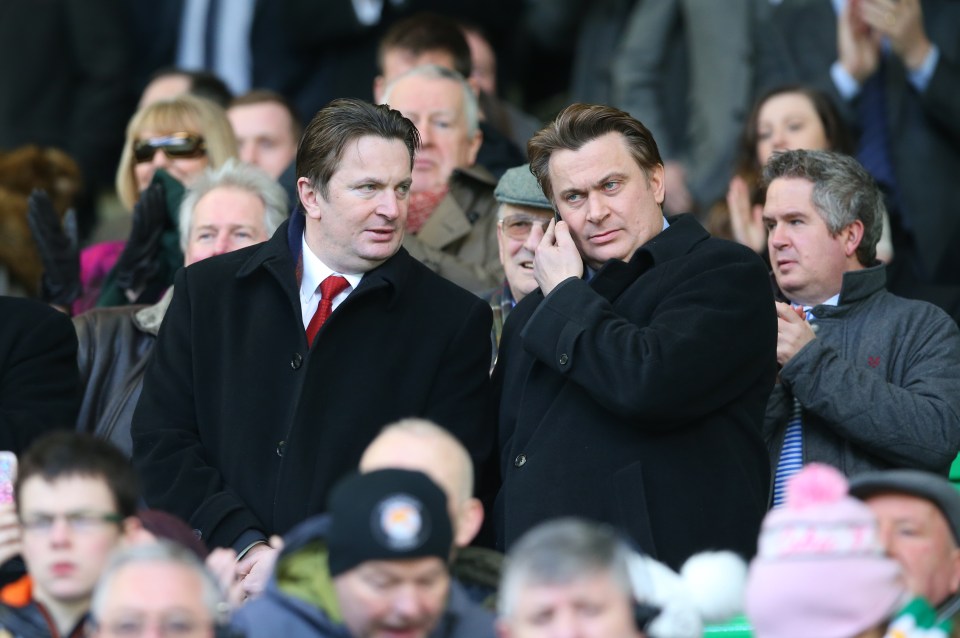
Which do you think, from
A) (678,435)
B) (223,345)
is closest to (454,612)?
(678,435)

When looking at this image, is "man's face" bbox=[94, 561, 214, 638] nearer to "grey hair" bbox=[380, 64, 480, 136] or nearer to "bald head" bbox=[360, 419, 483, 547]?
"bald head" bbox=[360, 419, 483, 547]

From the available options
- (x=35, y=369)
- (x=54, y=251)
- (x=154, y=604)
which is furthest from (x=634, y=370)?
(x=54, y=251)

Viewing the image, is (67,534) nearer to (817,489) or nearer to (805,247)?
(817,489)

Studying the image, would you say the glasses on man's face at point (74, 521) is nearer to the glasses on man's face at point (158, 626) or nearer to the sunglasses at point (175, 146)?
the glasses on man's face at point (158, 626)

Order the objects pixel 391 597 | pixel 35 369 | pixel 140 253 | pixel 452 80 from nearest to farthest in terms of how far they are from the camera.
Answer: pixel 391 597 → pixel 35 369 → pixel 140 253 → pixel 452 80

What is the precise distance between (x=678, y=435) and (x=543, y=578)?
143cm

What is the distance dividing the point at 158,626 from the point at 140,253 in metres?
3.56

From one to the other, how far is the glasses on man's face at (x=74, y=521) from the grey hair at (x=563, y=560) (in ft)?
3.39

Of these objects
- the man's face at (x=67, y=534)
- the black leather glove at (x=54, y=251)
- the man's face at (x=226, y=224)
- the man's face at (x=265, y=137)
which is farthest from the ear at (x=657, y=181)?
the man's face at (x=265, y=137)

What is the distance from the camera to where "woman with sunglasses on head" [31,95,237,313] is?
7.54 meters

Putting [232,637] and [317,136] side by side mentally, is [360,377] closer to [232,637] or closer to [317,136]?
[317,136]

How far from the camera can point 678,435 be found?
17.9 feet

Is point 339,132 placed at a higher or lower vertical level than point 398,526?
higher

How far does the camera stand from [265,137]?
28.6 ft
